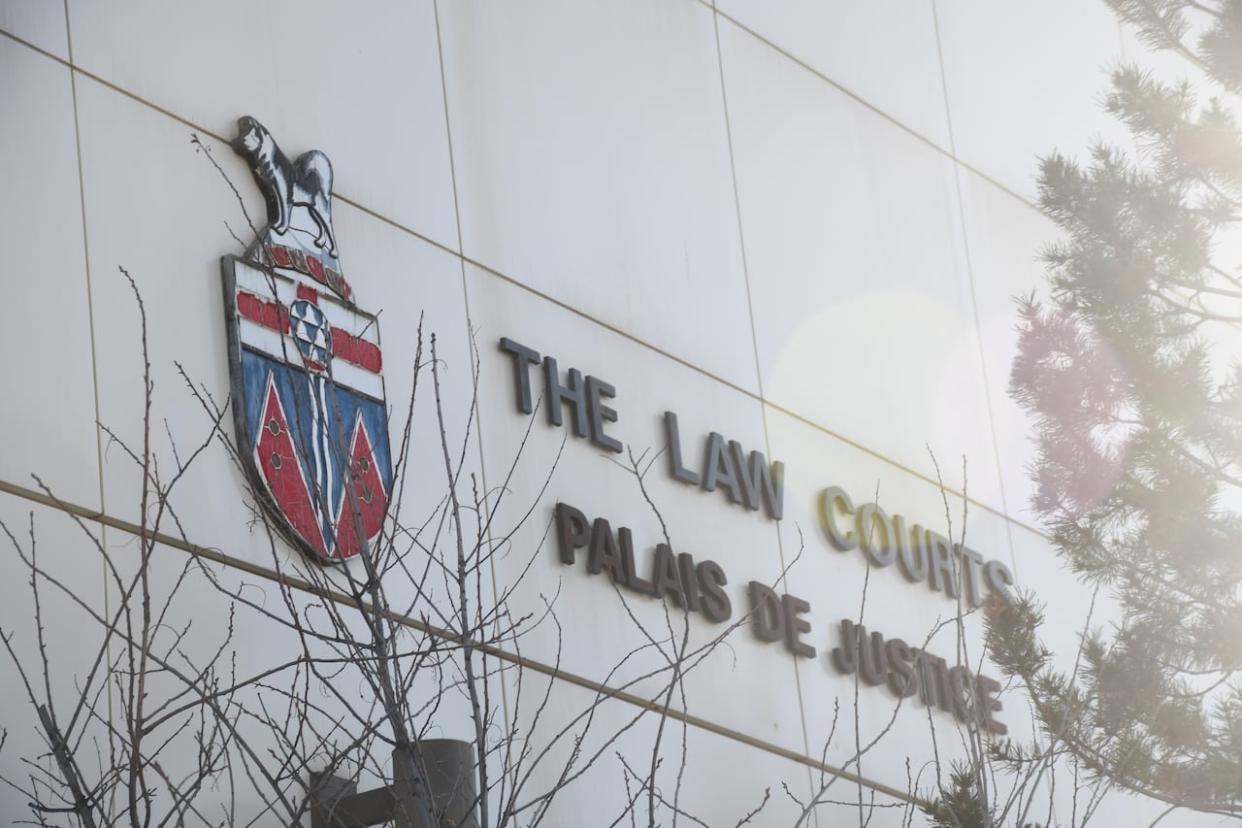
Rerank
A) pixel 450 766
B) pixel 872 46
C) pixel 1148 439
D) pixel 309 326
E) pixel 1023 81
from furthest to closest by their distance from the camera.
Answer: pixel 1023 81 → pixel 872 46 → pixel 1148 439 → pixel 309 326 → pixel 450 766

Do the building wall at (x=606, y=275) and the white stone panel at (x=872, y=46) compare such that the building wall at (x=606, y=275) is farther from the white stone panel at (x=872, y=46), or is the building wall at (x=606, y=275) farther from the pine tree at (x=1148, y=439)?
the pine tree at (x=1148, y=439)

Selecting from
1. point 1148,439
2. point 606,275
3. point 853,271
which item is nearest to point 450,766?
point 606,275

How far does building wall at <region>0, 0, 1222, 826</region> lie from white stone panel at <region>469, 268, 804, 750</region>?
20mm

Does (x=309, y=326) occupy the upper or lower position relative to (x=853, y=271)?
lower

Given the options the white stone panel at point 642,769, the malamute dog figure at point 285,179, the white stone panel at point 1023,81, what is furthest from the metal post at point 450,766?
the white stone panel at point 1023,81

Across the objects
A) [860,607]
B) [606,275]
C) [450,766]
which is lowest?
[450,766]

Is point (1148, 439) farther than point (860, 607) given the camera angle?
No

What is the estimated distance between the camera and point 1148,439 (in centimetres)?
941

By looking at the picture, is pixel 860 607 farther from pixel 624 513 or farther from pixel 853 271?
pixel 853 271

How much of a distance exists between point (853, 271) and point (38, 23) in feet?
18.7

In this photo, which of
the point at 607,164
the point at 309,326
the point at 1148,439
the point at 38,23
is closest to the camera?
the point at 38,23

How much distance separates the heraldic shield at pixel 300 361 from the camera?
22.8ft

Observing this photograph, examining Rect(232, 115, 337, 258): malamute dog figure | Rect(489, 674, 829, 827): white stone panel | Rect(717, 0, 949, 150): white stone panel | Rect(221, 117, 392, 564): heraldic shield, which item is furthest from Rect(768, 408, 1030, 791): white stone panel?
Rect(232, 115, 337, 258): malamute dog figure

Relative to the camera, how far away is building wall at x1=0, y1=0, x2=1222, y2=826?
6.73 m
